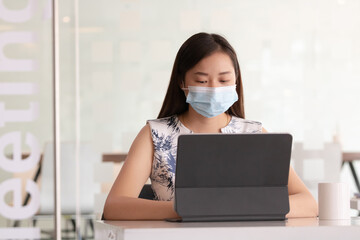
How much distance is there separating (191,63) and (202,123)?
23 cm

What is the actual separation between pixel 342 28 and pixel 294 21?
1.31 ft

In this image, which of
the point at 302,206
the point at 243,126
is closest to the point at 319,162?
the point at 243,126

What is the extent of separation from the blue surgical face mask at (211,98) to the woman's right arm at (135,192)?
0.21 m

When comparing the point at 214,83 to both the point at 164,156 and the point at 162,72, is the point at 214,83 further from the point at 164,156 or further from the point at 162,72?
the point at 162,72

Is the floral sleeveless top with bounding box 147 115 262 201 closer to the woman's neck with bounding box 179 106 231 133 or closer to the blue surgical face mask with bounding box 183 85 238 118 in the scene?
the woman's neck with bounding box 179 106 231 133

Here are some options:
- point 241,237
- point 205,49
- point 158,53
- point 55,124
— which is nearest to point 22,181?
point 55,124

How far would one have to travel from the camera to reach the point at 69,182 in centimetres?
431

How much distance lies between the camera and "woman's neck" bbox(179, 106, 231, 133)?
220 cm

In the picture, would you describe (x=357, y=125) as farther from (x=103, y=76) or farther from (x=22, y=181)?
(x=22, y=181)

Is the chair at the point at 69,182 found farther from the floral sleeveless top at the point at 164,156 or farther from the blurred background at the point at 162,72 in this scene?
the floral sleeveless top at the point at 164,156

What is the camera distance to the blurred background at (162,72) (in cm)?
414

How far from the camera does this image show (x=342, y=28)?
4.82m

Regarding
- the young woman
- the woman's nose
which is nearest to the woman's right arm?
the young woman

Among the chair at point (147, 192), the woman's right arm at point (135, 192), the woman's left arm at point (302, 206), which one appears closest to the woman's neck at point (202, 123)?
the woman's right arm at point (135, 192)
